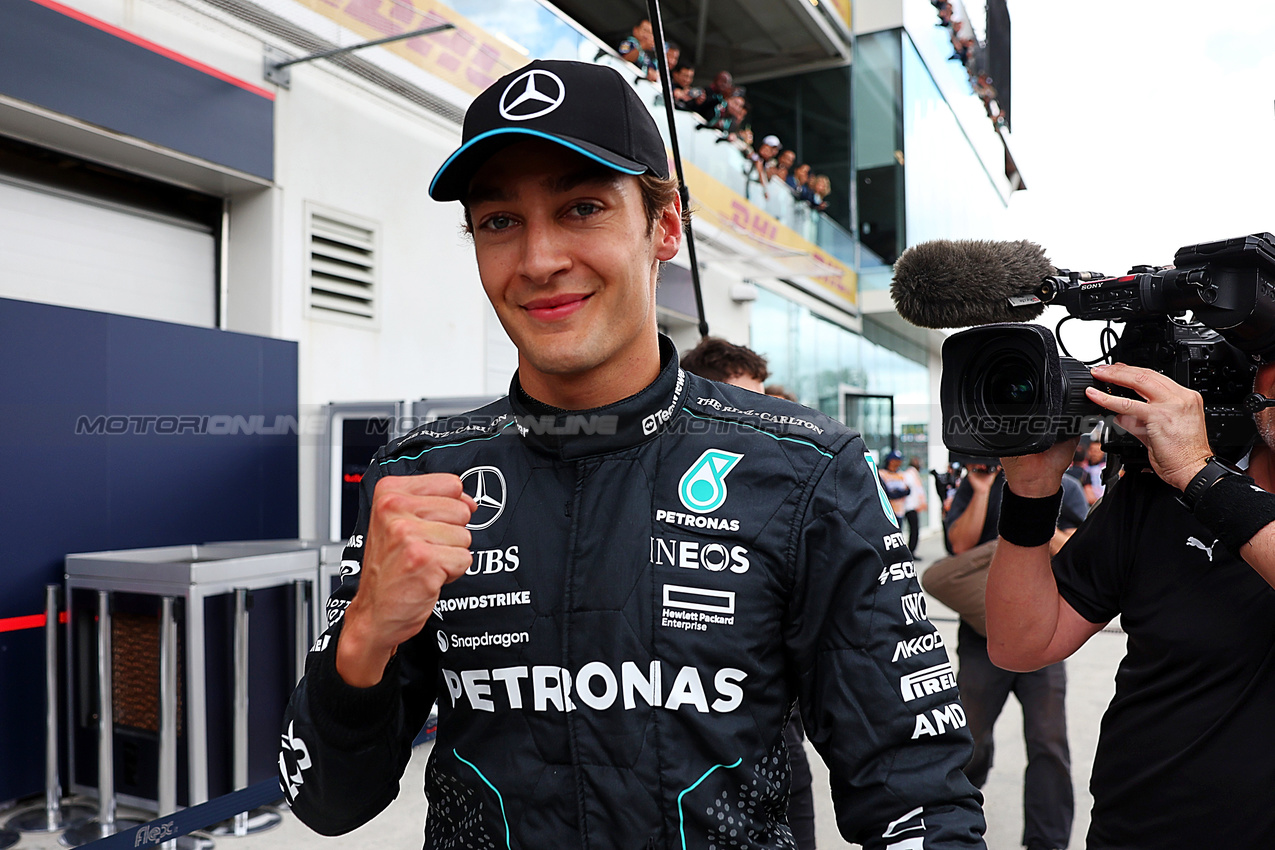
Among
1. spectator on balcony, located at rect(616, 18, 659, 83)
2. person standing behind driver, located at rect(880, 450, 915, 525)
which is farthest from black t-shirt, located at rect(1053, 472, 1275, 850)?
person standing behind driver, located at rect(880, 450, 915, 525)

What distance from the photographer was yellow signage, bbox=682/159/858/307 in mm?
8547

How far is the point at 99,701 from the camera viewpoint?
321cm

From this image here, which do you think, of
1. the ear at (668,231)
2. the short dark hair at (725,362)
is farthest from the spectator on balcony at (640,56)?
the ear at (668,231)

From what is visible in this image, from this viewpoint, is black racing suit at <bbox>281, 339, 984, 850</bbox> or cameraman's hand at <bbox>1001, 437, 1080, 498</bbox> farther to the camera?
cameraman's hand at <bbox>1001, 437, 1080, 498</bbox>

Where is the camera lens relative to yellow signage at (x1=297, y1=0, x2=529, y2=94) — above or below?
below

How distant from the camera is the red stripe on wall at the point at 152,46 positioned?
360cm

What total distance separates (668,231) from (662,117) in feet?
24.5

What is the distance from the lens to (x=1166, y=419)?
4.33ft

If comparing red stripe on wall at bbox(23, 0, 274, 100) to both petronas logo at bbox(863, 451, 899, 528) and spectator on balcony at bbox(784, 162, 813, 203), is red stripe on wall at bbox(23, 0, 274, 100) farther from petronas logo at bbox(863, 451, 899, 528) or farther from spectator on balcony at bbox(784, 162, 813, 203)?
spectator on balcony at bbox(784, 162, 813, 203)

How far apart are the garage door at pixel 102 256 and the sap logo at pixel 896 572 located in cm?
434

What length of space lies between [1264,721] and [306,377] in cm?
464

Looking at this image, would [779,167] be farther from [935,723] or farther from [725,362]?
[935,723]

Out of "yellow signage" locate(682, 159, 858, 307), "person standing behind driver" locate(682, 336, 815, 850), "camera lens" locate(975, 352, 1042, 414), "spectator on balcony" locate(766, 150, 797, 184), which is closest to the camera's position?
"camera lens" locate(975, 352, 1042, 414)

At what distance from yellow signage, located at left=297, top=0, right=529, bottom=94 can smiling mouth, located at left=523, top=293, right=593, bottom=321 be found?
13.4 ft
